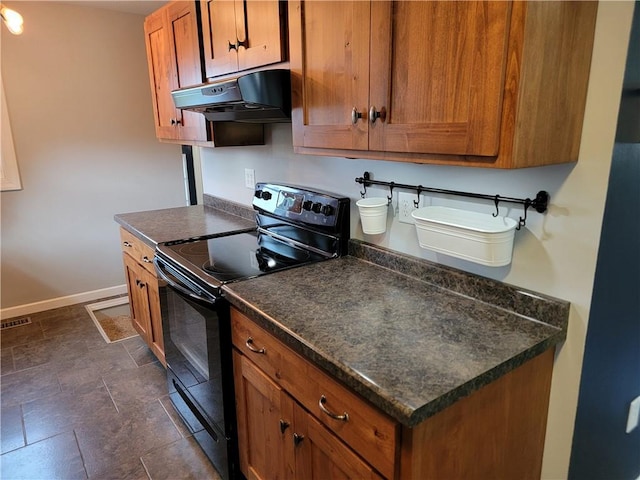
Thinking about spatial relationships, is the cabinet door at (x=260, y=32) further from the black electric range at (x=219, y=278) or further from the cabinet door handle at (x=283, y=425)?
the cabinet door handle at (x=283, y=425)

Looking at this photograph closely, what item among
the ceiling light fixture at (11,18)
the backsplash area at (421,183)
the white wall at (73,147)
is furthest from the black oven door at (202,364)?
the white wall at (73,147)

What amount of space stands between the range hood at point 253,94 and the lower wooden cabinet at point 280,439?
37.2 inches

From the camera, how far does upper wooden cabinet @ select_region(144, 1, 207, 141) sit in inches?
86.4

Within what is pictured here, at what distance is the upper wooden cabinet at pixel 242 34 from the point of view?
1.60 metres

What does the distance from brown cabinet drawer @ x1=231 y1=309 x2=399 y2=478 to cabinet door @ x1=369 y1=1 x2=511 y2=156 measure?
0.66 m

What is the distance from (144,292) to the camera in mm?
2586

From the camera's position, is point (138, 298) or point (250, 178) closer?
point (250, 178)

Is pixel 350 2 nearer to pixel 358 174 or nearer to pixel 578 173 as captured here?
pixel 358 174

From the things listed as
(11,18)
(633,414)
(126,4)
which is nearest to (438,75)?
(633,414)

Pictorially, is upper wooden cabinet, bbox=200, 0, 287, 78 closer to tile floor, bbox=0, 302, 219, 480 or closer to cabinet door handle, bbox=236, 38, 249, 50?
cabinet door handle, bbox=236, 38, 249, 50

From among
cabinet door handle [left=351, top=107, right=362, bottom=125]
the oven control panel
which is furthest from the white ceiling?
cabinet door handle [left=351, top=107, right=362, bottom=125]

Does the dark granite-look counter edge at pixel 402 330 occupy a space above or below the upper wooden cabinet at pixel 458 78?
below

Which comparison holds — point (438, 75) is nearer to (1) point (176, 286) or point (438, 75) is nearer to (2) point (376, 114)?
(2) point (376, 114)

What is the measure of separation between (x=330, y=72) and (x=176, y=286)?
1072 mm
